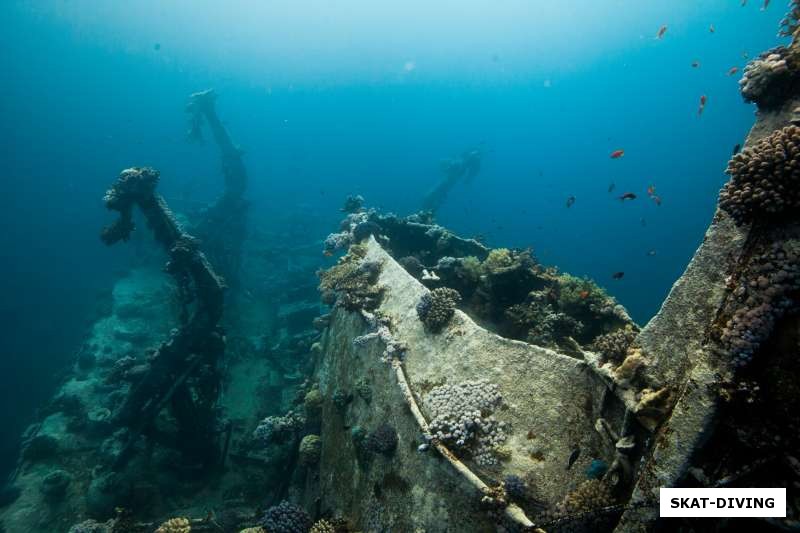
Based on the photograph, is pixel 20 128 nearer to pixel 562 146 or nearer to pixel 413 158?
pixel 413 158

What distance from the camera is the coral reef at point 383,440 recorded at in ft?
29.4

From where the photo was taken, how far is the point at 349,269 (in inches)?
622

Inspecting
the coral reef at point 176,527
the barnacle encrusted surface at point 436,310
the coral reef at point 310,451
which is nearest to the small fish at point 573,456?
the barnacle encrusted surface at point 436,310

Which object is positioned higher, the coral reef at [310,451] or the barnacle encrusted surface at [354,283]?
the barnacle encrusted surface at [354,283]

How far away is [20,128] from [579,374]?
6072 inches

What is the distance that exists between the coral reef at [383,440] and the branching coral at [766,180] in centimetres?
760

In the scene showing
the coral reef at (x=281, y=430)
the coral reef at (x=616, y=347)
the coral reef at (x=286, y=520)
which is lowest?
the coral reef at (x=286, y=520)

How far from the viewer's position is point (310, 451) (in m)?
12.5

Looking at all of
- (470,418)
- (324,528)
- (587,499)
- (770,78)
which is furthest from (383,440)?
(770,78)

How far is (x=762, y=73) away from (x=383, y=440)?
31.4 feet

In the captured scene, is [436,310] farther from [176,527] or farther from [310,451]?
[176,527]

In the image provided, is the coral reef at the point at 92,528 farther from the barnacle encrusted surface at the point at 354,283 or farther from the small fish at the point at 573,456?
the small fish at the point at 573,456

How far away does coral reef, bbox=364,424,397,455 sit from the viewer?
29.4ft

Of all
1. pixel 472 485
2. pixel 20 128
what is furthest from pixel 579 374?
pixel 20 128
